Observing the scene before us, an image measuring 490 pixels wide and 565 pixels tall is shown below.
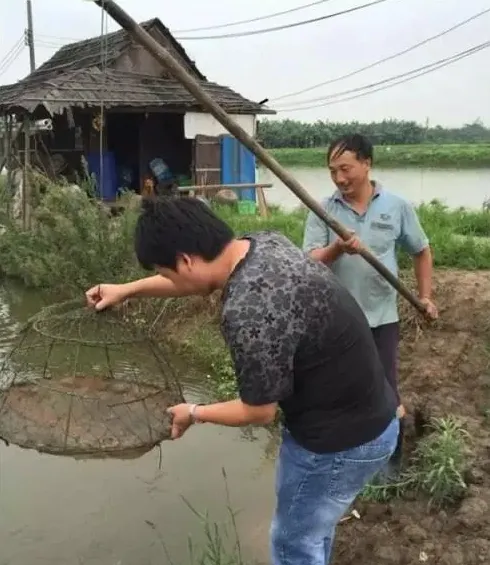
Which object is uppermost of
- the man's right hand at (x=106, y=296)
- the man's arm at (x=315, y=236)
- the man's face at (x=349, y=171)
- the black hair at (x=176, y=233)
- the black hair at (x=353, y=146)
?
the black hair at (x=353, y=146)

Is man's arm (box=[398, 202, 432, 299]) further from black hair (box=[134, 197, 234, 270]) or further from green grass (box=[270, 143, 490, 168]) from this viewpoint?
green grass (box=[270, 143, 490, 168])

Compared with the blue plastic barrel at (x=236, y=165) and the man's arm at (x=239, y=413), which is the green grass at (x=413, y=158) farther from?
the man's arm at (x=239, y=413)

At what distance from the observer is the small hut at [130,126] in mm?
11094

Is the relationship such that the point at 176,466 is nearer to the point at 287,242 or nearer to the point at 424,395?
the point at 424,395

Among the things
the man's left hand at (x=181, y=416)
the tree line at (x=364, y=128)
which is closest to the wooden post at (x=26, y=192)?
the man's left hand at (x=181, y=416)

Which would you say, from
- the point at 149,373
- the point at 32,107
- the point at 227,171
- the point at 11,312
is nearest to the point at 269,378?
the point at 149,373

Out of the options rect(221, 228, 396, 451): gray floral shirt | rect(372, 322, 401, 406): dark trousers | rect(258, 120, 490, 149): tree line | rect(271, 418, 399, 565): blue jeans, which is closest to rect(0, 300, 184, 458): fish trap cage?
rect(372, 322, 401, 406): dark trousers

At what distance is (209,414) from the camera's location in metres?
1.70

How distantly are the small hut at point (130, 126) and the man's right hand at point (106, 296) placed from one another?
334 inches

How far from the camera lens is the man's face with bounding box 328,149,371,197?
2768mm

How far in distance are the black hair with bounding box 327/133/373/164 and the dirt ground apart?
1576 millimetres

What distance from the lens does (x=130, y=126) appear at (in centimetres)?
1384

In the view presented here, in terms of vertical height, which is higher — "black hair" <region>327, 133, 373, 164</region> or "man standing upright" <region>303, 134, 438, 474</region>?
"black hair" <region>327, 133, 373, 164</region>

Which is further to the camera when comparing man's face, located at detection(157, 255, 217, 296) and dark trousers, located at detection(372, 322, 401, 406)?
dark trousers, located at detection(372, 322, 401, 406)
